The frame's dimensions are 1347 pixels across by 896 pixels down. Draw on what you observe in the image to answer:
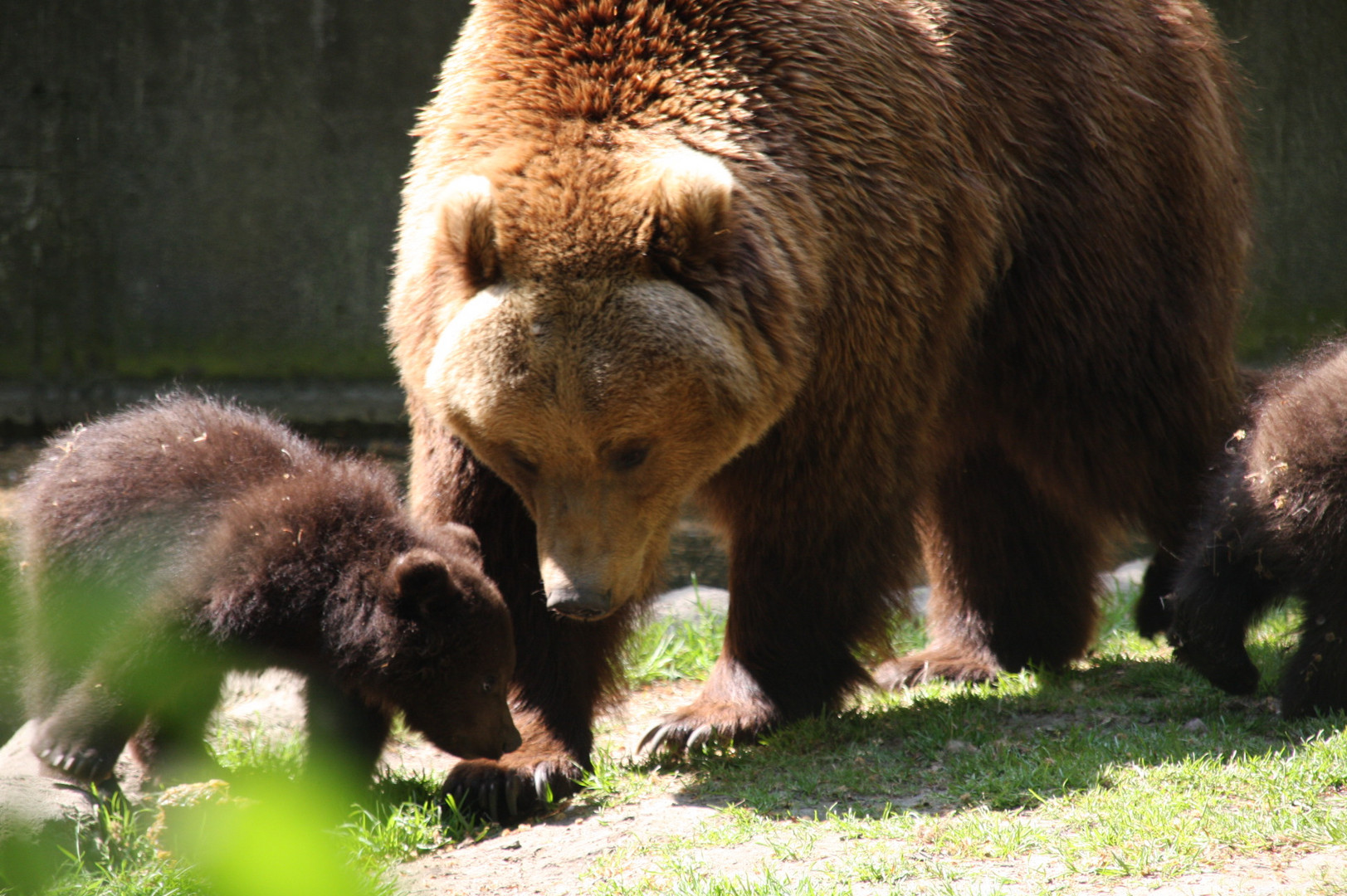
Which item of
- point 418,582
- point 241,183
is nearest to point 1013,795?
point 418,582

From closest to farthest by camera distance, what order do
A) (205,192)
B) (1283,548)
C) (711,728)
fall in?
1. (1283,548)
2. (711,728)
3. (205,192)

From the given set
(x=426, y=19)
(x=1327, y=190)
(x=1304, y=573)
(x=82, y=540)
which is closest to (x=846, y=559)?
(x=1304, y=573)

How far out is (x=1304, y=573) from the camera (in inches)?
157

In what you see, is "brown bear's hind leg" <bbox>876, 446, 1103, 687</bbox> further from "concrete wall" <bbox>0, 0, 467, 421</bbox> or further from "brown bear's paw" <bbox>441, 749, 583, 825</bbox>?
"concrete wall" <bbox>0, 0, 467, 421</bbox>

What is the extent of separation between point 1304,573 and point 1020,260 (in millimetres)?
1468

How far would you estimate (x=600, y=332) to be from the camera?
3637mm

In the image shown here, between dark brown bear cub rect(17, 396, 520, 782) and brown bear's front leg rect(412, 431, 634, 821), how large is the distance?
15 cm

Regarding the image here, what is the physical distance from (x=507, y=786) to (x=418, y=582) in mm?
777

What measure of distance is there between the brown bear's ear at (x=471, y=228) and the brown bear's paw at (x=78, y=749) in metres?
1.71

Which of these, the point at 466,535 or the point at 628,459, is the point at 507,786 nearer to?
the point at 466,535

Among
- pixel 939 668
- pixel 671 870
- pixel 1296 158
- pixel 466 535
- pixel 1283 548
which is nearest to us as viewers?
pixel 671 870

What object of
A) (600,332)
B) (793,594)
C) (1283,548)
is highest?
(600,332)

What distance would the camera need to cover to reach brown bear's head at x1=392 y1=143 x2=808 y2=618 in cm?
364

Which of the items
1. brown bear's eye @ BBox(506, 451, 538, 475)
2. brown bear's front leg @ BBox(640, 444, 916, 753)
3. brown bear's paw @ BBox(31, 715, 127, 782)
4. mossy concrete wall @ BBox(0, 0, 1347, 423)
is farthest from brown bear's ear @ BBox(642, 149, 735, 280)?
mossy concrete wall @ BBox(0, 0, 1347, 423)
